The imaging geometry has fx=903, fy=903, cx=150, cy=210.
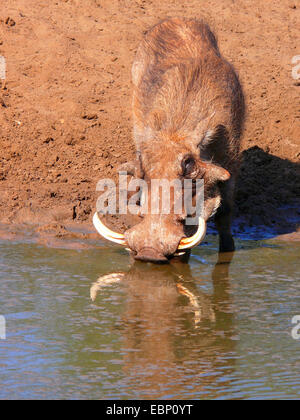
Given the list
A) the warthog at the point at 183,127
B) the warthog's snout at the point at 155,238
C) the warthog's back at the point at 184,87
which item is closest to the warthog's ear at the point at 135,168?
the warthog at the point at 183,127

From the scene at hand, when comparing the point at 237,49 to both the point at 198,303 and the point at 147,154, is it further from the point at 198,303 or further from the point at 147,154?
the point at 198,303

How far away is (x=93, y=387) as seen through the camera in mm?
3920

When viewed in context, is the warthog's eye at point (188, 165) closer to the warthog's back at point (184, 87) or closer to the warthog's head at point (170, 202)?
the warthog's head at point (170, 202)

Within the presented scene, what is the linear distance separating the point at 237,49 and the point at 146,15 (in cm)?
130

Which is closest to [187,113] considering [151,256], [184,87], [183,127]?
[183,127]

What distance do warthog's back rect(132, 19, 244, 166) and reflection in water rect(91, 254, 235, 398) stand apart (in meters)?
0.98

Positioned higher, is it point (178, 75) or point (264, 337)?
point (178, 75)

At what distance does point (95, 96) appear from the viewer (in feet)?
32.2

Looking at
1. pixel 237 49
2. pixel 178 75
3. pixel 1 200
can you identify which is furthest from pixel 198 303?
pixel 237 49

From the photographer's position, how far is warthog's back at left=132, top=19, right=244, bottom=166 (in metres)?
6.28

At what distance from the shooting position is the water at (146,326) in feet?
13.1

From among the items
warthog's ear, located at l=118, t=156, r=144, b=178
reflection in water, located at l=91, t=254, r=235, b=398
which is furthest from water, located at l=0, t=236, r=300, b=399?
warthog's ear, located at l=118, t=156, r=144, b=178

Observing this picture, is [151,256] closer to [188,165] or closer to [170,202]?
[170,202]

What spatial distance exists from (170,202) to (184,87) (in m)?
1.17
